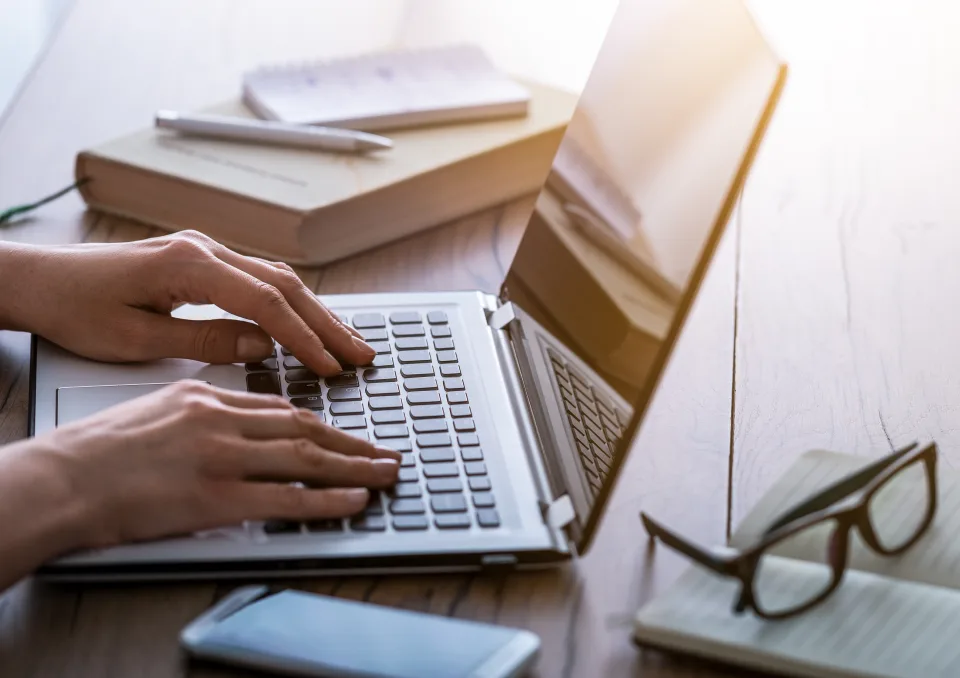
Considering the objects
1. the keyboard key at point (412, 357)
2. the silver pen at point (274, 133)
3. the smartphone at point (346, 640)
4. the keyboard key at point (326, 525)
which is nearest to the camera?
the smartphone at point (346, 640)

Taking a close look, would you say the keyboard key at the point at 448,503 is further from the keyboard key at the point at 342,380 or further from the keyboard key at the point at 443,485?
the keyboard key at the point at 342,380

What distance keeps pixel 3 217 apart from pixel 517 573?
70 centimetres

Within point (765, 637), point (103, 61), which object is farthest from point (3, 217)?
point (765, 637)

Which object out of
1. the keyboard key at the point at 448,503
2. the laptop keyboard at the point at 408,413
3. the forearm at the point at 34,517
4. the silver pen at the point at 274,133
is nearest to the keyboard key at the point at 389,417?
the laptop keyboard at the point at 408,413

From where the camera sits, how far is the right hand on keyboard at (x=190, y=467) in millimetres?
694

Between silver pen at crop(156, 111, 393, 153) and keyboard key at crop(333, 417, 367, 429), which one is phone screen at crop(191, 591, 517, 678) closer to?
keyboard key at crop(333, 417, 367, 429)

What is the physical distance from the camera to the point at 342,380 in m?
0.91

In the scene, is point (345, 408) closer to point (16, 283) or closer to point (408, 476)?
point (408, 476)

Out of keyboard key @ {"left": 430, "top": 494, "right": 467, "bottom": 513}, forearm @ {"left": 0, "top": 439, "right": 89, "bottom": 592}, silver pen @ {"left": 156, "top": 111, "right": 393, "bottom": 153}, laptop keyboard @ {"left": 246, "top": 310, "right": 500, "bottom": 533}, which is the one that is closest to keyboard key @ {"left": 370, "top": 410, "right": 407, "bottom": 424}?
laptop keyboard @ {"left": 246, "top": 310, "right": 500, "bottom": 533}

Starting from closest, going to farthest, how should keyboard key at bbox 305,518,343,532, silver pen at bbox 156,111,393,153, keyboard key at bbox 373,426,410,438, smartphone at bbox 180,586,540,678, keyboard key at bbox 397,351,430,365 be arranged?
smartphone at bbox 180,586,540,678 < keyboard key at bbox 305,518,343,532 < keyboard key at bbox 373,426,410,438 < keyboard key at bbox 397,351,430,365 < silver pen at bbox 156,111,393,153

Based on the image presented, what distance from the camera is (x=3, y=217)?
3.87ft

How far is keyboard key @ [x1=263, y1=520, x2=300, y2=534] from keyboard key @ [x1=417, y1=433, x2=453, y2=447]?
0.40 feet

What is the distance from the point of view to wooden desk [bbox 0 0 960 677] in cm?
69

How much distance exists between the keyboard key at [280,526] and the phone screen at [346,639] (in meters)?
0.05
